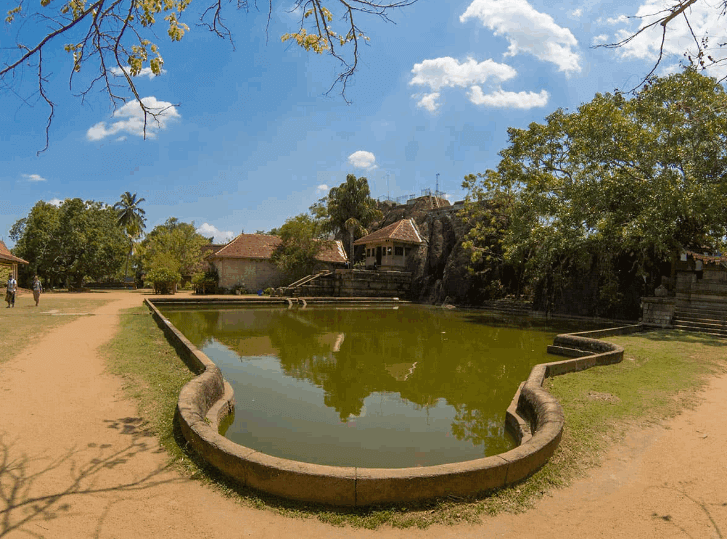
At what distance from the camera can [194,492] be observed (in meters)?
3.17

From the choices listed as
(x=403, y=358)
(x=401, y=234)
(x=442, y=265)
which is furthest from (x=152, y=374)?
(x=401, y=234)

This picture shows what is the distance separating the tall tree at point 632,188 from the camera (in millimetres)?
13633

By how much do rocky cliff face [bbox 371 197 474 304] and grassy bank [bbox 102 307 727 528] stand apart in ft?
47.5

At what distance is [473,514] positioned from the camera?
9.88 feet

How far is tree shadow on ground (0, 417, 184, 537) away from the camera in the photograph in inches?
110

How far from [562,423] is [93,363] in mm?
6919

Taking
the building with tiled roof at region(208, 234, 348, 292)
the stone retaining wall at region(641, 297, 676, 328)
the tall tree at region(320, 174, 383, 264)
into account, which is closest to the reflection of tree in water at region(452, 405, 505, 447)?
the stone retaining wall at region(641, 297, 676, 328)

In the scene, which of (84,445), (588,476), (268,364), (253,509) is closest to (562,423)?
(588,476)

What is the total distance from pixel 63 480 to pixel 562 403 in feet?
17.4

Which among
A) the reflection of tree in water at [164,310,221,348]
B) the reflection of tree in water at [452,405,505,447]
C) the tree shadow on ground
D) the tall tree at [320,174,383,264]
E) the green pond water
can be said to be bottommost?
the reflection of tree in water at [452,405,505,447]

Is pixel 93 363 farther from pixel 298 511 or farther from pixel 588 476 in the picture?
pixel 588 476

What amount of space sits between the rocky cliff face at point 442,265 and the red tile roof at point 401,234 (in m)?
0.79

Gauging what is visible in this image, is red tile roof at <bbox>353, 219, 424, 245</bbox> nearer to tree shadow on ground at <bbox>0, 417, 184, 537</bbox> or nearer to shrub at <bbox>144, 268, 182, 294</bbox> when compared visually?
shrub at <bbox>144, 268, 182, 294</bbox>

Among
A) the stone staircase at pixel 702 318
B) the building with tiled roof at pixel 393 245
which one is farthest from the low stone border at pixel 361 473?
the building with tiled roof at pixel 393 245
